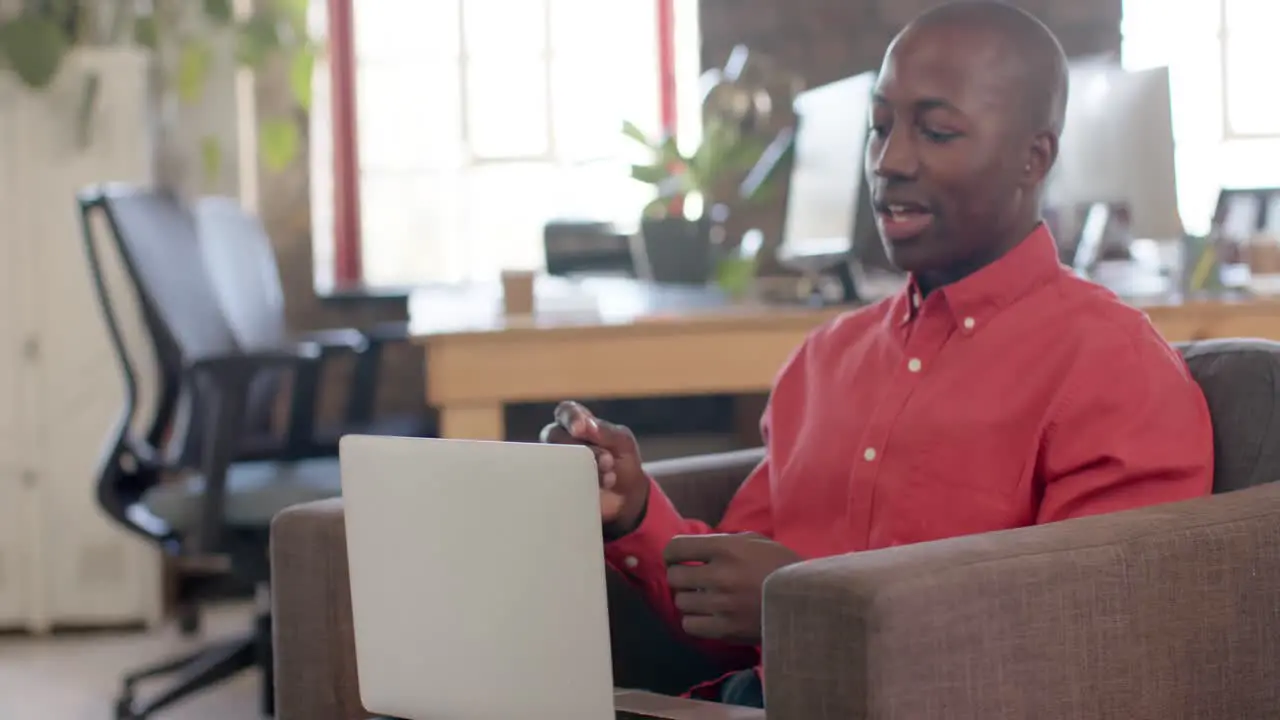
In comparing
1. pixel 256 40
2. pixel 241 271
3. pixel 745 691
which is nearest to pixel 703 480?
pixel 745 691

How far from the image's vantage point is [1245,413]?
4.58ft

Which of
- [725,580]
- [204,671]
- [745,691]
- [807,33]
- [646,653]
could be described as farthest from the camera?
[807,33]

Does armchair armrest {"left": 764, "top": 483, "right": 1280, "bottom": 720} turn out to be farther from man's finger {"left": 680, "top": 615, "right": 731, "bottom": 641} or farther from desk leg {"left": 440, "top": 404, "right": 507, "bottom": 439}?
desk leg {"left": 440, "top": 404, "right": 507, "bottom": 439}

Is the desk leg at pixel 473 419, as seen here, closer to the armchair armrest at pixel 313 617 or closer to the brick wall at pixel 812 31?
the armchair armrest at pixel 313 617

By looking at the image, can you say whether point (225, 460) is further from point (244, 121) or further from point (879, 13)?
point (879, 13)

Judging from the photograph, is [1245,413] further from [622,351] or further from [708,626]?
[622,351]

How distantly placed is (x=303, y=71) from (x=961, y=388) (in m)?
3.22

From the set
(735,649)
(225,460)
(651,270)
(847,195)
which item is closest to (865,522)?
(735,649)

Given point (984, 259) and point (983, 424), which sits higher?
point (984, 259)

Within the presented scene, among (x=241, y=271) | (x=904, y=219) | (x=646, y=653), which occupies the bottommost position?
(x=646, y=653)

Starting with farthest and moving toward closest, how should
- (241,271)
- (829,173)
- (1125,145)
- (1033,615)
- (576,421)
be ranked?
(241,271)
(1125,145)
(829,173)
(576,421)
(1033,615)

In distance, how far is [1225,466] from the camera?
140 cm

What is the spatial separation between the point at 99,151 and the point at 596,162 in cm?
151

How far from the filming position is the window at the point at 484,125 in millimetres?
4785
